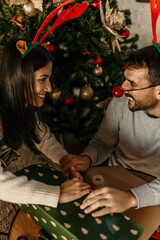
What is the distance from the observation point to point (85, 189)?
2.88ft

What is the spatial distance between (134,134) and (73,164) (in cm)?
45

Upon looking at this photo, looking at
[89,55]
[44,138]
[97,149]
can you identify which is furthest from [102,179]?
[89,55]

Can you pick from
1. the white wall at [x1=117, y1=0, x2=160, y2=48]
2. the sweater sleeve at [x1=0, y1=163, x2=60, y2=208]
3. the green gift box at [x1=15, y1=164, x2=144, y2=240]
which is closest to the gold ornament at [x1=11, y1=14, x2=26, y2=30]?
the sweater sleeve at [x1=0, y1=163, x2=60, y2=208]

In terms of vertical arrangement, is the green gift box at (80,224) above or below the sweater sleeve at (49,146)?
below

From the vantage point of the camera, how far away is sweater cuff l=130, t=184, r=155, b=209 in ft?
2.92

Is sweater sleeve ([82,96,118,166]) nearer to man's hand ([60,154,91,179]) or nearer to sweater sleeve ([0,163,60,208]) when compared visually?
man's hand ([60,154,91,179])

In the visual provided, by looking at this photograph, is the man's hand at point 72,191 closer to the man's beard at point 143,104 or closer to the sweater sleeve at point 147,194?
the sweater sleeve at point 147,194

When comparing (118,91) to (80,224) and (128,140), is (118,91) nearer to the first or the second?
(128,140)

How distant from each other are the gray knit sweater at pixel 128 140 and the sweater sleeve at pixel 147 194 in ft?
0.96

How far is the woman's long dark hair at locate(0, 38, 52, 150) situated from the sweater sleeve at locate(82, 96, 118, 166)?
481 mm

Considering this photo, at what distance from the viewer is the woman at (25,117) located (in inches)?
33.3

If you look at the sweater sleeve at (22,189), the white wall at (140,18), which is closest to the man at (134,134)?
the sweater sleeve at (22,189)

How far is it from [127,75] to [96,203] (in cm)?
72

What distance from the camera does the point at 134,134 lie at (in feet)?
4.24
